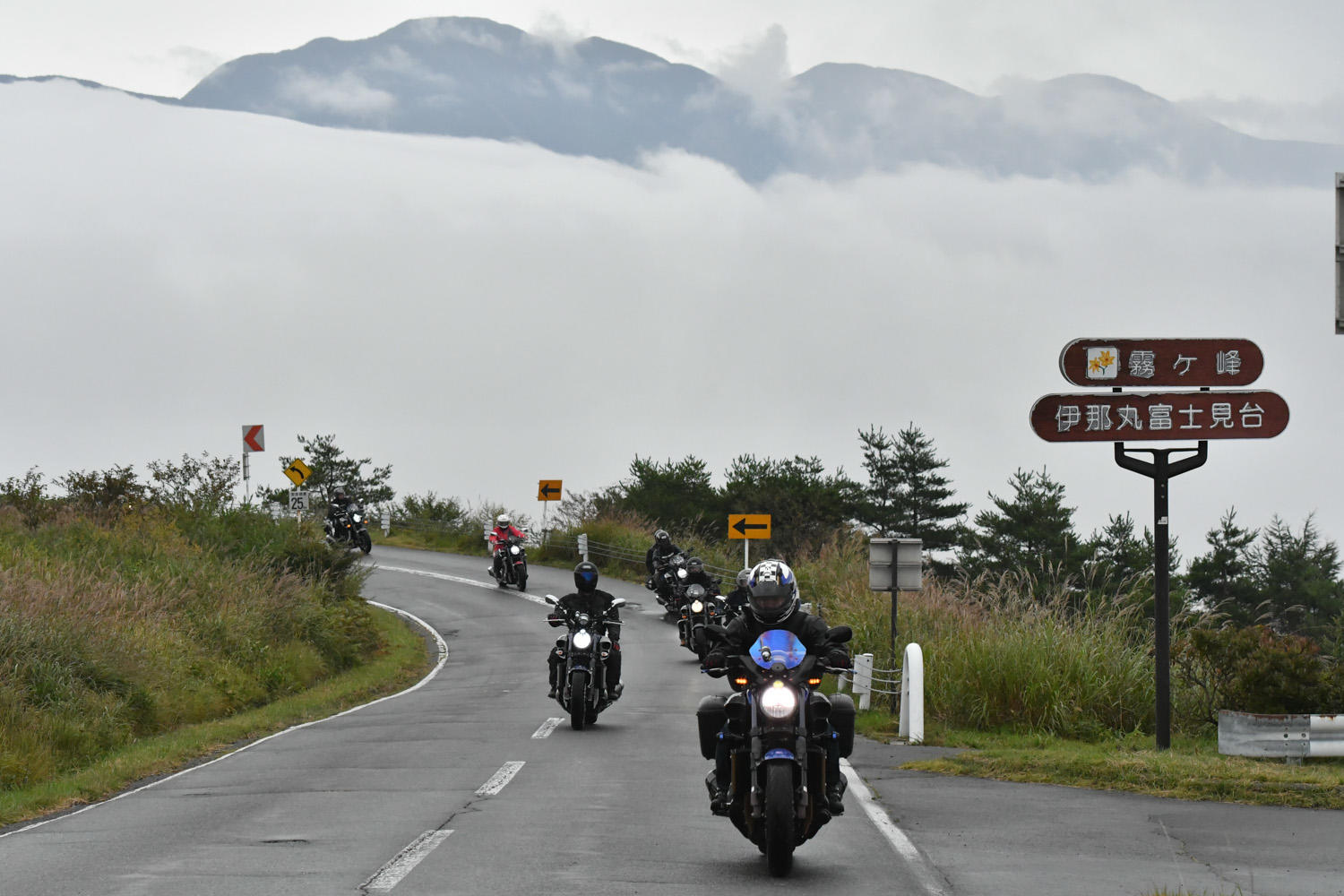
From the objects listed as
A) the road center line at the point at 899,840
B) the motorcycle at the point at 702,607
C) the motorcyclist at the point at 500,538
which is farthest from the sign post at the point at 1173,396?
the motorcyclist at the point at 500,538

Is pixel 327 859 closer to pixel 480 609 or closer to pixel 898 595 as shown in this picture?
pixel 898 595

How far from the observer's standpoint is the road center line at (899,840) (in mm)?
8172

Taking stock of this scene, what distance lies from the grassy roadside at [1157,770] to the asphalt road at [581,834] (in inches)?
19.4

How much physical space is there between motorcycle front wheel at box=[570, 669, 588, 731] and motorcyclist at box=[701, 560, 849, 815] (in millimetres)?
8107

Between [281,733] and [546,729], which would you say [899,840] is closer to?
[546,729]

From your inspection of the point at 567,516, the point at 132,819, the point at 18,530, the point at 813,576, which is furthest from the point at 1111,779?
the point at 567,516

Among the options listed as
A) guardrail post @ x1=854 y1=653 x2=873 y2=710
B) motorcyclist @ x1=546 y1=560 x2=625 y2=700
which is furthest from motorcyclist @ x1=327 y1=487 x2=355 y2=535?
motorcyclist @ x1=546 y1=560 x2=625 y2=700

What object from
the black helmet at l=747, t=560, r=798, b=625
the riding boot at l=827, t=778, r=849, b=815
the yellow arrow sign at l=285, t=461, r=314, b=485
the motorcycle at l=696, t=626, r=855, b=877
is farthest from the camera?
the yellow arrow sign at l=285, t=461, r=314, b=485

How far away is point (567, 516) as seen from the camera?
60281 mm

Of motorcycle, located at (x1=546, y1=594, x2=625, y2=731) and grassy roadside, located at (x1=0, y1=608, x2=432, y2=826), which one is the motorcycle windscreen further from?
motorcycle, located at (x1=546, y1=594, x2=625, y2=731)

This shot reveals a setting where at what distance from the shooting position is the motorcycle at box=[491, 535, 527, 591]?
42812 millimetres

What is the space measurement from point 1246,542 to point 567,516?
39.8m

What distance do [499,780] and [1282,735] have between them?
7.77 m

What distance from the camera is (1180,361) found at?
1462 cm
